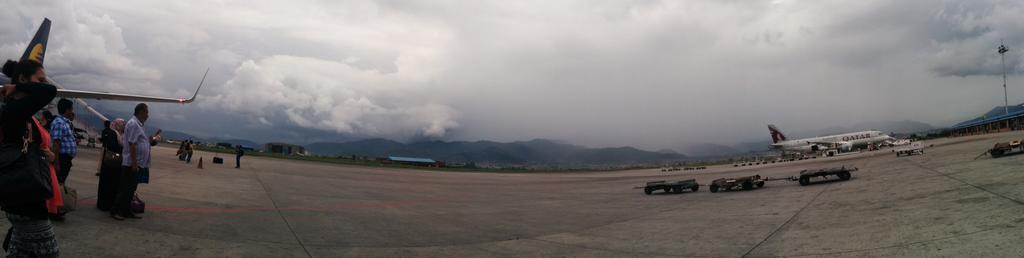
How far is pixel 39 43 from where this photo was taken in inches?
776

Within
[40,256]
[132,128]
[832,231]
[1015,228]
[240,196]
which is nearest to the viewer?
[40,256]

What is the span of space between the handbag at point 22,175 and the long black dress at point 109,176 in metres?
4.86

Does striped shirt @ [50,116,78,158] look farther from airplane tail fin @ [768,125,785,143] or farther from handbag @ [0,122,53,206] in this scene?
airplane tail fin @ [768,125,785,143]

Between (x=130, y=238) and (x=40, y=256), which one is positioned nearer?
(x=40, y=256)

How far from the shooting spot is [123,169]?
281 inches

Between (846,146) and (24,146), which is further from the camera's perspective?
(846,146)

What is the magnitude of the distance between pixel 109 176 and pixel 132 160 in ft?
3.26

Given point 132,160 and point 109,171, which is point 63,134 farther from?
point 132,160

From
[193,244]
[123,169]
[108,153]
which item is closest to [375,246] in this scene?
[193,244]

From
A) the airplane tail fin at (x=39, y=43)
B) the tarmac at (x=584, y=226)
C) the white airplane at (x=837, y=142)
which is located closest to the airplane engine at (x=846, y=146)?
the white airplane at (x=837, y=142)

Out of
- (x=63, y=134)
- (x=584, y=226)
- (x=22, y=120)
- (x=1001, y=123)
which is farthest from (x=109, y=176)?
(x=1001, y=123)

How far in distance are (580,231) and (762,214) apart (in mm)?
3926

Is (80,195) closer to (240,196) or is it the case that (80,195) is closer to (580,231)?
(240,196)

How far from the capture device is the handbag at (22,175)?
3.20 m
